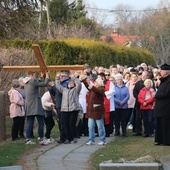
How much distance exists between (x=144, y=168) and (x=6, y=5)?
26.0ft

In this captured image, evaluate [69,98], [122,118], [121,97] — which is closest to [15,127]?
[69,98]

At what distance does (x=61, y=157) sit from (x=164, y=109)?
10.9 feet

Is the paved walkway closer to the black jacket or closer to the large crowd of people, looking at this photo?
the large crowd of people

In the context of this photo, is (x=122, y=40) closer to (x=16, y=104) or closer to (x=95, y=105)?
(x=16, y=104)

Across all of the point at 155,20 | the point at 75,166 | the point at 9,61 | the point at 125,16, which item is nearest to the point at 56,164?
the point at 75,166

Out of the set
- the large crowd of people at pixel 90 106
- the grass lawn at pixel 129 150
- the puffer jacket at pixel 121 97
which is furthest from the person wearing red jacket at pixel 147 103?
the grass lawn at pixel 129 150

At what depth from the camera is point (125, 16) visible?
90438 millimetres

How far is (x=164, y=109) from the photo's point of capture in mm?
16078

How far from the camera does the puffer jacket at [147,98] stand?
18906mm

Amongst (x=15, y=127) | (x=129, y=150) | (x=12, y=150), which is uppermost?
(x=15, y=127)

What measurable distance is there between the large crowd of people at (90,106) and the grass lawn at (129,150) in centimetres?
47

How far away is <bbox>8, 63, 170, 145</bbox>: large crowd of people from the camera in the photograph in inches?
643

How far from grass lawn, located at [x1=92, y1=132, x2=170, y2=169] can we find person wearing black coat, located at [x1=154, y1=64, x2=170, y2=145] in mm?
367

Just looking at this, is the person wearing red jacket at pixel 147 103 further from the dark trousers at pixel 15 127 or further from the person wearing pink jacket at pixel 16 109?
the dark trousers at pixel 15 127
